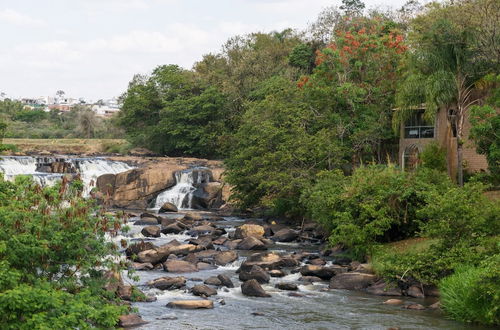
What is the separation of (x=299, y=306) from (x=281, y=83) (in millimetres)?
26855

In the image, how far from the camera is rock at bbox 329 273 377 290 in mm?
20141

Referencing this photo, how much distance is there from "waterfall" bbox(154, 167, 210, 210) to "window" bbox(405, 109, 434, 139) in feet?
43.7

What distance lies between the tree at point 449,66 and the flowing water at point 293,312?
12.0 meters

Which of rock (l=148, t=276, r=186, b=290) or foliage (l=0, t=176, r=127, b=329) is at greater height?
foliage (l=0, t=176, r=127, b=329)

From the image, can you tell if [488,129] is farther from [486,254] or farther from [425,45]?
[486,254]

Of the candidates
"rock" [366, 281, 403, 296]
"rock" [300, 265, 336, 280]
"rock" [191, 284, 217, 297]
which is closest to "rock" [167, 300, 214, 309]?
"rock" [191, 284, 217, 297]

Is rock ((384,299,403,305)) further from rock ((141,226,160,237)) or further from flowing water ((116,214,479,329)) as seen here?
rock ((141,226,160,237))

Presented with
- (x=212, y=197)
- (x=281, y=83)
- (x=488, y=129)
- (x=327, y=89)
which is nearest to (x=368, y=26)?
(x=281, y=83)

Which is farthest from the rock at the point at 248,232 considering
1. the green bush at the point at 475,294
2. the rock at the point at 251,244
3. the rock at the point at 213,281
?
the green bush at the point at 475,294

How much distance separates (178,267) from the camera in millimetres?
22203

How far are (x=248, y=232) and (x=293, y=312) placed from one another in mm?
11635

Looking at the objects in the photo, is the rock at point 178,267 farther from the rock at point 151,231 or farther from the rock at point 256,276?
the rock at point 151,231

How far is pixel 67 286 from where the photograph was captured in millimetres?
10805

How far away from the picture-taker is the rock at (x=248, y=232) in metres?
28.5
